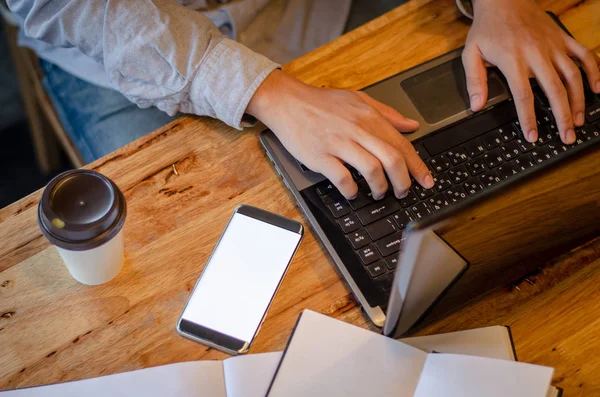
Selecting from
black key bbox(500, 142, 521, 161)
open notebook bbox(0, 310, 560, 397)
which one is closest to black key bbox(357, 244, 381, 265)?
open notebook bbox(0, 310, 560, 397)

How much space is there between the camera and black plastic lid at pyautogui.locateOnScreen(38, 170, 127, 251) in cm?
57

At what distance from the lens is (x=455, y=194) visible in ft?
2.34

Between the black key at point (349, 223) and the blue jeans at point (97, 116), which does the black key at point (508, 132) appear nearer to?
the black key at point (349, 223)

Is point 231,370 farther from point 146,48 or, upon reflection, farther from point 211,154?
point 146,48

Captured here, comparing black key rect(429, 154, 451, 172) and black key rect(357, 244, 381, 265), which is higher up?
black key rect(429, 154, 451, 172)

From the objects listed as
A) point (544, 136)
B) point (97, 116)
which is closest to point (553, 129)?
point (544, 136)

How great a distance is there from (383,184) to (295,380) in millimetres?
241

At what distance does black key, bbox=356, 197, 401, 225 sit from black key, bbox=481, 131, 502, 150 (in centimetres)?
14

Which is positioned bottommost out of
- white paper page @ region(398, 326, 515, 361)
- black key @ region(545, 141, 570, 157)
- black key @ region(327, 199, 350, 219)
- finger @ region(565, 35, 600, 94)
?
white paper page @ region(398, 326, 515, 361)

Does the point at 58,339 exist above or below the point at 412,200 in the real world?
below

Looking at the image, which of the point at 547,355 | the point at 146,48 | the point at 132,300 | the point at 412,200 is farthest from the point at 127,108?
the point at 547,355

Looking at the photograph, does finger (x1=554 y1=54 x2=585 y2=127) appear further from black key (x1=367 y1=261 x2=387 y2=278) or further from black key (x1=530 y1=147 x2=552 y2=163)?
black key (x1=367 y1=261 x2=387 y2=278)

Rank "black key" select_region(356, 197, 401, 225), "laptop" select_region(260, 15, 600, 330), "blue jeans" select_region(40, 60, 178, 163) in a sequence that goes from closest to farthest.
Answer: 1. "laptop" select_region(260, 15, 600, 330)
2. "black key" select_region(356, 197, 401, 225)
3. "blue jeans" select_region(40, 60, 178, 163)

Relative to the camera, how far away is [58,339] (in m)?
0.65
